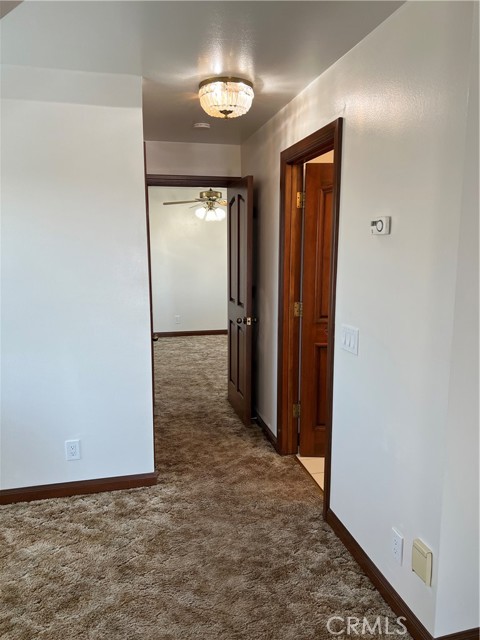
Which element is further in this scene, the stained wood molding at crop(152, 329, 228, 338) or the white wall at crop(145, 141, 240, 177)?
the stained wood molding at crop(152, 329, 228, 338)

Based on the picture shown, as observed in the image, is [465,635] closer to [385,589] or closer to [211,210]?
[385,589]

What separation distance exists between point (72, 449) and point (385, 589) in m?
1.89

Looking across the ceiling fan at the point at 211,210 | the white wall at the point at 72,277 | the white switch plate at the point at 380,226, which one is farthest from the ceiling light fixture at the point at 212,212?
the white switch plate at the point at 380,226

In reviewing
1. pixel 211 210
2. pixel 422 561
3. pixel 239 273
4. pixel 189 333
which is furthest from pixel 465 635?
pixel 189 333

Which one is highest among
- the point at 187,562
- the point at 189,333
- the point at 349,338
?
the point at 349,338

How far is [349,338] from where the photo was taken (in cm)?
230

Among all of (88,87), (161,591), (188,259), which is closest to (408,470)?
(161,591)

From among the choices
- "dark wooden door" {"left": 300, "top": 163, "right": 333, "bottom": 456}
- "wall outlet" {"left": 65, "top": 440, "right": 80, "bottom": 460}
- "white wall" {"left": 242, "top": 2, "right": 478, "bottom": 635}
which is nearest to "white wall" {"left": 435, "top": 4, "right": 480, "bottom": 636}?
"white wall" {"left": 242, "top": 2, "right": 478, "bottom": 635}

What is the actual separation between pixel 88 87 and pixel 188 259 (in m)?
5.48

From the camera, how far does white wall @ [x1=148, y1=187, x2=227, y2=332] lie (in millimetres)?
7883

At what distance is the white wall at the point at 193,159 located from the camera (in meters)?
4.15

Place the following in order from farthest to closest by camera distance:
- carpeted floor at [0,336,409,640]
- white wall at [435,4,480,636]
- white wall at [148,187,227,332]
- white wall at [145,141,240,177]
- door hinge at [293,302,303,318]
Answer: white wall at [148,187,227,332] < white wall at [145,141,240,177] < door hinge at [293,302,303,318] < carpeted floor at [0,336,409,640] < white wall at [435,4,480,636]

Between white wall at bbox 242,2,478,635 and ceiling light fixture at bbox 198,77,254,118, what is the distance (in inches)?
16.9

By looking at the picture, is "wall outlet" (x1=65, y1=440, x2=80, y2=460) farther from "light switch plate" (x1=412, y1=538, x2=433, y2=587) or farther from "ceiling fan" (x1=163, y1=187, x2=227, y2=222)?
"ceiling fan" (x1=163, y1=187, x2=227, y2=222)
